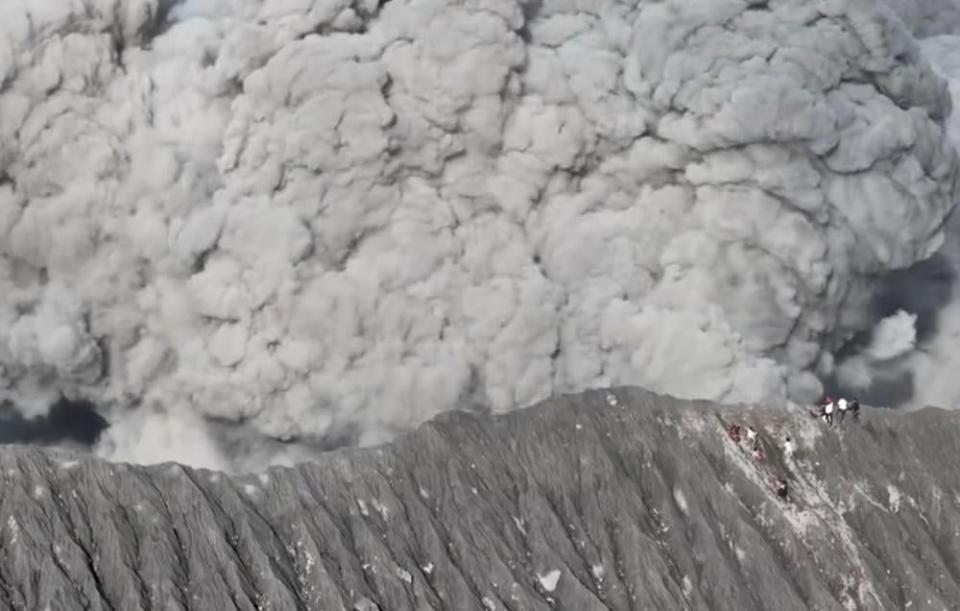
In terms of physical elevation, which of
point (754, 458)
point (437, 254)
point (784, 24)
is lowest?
point (754, 458)

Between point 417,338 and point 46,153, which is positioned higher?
point 46,153

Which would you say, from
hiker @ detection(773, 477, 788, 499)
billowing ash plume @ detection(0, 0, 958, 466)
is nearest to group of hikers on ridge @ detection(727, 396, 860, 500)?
hiker @ detection(773, 477, 788, 499)

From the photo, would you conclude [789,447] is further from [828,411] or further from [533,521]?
[533,521]

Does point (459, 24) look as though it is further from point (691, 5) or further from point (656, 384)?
point (656, 384)

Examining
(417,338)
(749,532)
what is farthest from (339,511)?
(749,532)

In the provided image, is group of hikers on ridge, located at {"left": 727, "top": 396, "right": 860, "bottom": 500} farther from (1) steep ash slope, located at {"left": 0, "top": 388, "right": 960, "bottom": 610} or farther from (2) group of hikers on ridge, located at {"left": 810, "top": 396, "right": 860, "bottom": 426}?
(1) steep ash slope, located at {"left": 0, "top": 388, "right": 960, "bottom": 610}

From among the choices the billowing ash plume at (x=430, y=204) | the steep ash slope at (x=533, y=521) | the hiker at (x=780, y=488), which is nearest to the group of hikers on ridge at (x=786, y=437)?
the hiker at (x=780, y=488)
